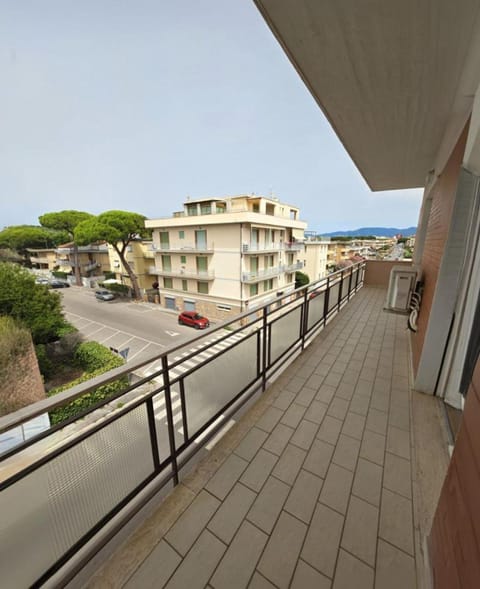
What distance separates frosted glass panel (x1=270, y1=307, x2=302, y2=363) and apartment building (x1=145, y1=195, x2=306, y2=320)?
10773mm

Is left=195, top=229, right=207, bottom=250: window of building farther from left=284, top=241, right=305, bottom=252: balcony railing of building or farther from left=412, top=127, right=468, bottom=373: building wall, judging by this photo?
left=412, top=127, right=468, bottom=373: building wall

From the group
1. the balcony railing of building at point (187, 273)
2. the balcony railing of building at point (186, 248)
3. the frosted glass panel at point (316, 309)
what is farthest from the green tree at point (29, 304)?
the frosted glass panel at point (316, 309)

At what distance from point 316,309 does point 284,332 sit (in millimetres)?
1160

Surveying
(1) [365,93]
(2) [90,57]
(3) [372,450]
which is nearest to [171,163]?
(2) [90,57]

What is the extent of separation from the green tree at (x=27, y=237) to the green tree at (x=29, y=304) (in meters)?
21.0

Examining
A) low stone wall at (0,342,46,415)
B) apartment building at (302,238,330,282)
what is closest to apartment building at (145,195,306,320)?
apartment building at (302,238,330,282)

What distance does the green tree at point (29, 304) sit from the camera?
29.9 feet

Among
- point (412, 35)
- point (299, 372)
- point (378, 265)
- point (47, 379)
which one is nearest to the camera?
point (412, 35)

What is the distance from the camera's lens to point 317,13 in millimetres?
1317

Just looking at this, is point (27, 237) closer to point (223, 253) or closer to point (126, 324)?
point (126, 324)

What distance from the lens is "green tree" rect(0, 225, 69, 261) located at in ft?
89.2

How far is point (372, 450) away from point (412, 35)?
2842 mm

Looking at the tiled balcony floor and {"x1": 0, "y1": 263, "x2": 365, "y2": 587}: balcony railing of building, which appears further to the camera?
the tiled balcony floor

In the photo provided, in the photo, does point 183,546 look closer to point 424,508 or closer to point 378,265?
point 424,508
